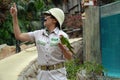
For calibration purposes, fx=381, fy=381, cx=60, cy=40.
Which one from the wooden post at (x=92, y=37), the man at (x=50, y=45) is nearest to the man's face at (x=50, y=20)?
the man at (x=50, y=45)

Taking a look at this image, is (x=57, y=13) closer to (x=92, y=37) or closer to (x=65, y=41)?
(x=65, y=41)

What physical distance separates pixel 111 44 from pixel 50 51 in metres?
5.02

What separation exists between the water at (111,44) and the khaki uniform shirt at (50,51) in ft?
14.9

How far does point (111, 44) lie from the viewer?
9266mm

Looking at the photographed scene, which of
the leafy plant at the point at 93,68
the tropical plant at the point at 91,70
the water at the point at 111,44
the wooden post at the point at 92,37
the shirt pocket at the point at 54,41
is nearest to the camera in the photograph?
the shirt pocket at the point at 54,41

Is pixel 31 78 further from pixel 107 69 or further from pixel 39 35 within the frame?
pixel 39 35

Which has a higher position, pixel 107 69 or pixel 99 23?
pixel 99 23

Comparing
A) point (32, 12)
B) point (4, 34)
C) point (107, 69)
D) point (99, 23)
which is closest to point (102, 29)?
point (99, 23)

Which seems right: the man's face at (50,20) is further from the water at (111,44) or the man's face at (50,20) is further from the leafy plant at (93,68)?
the water at (111,44)

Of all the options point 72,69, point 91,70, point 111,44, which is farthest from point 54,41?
point 111,44

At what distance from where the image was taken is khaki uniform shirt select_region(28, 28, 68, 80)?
4.43m

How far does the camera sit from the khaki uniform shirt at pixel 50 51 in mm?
4434

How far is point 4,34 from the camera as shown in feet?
43.3

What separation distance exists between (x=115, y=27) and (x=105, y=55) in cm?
81
